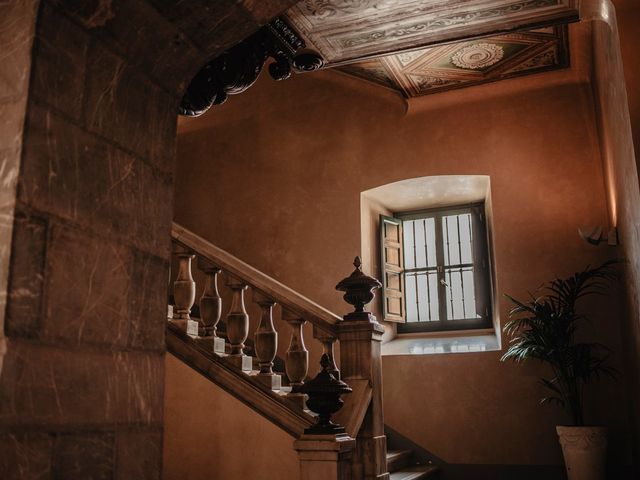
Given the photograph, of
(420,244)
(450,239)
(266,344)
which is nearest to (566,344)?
(450,239)

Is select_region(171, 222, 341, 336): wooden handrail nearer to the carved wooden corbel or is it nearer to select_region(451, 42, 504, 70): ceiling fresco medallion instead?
the carved wooden corbel

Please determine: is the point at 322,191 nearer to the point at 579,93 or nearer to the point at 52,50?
the point at 579,93

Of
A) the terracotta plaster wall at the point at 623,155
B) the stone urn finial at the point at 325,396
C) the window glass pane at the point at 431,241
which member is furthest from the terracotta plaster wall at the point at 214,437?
the window glass pane at the point at 431,241

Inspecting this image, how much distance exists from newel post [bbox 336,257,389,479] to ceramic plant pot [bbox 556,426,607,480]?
1.83 meters

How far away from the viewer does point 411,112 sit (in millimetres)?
7148

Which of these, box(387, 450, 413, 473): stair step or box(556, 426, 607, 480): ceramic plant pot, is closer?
box(556, 426, 607, 480): ceramic plant pot

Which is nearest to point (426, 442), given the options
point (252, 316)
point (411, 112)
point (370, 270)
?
point (370, 270)

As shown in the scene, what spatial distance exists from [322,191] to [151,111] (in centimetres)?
578

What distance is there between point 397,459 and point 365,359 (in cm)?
188

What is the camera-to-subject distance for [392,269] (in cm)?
734

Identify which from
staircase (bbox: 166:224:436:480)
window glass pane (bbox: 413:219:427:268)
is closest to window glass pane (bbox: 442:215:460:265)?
window glass pane (bbox: 413:219:427:268)

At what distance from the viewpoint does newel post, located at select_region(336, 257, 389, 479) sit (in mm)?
4180

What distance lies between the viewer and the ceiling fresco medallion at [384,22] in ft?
10.4

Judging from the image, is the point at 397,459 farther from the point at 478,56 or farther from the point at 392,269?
the point at 478,56
